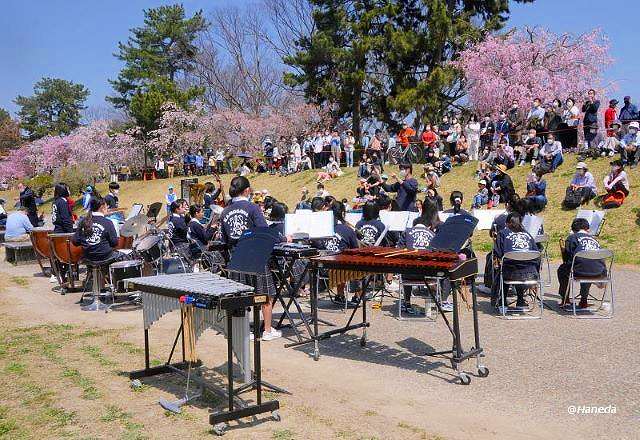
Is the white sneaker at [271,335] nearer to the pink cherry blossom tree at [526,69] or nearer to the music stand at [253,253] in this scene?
the music stand at [253,253]

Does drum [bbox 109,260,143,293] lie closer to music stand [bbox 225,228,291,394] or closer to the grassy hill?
music stand [bbox 225,228,291,394]

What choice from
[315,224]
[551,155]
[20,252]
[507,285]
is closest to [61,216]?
[20,252]

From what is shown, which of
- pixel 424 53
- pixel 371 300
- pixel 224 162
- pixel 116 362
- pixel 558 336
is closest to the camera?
pixel 116 362

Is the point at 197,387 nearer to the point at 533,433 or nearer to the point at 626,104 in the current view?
the point at 533,433

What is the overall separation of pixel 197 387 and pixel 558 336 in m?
4.39

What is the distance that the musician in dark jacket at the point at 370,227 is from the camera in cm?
988

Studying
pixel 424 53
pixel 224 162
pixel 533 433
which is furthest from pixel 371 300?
pixel 224 162

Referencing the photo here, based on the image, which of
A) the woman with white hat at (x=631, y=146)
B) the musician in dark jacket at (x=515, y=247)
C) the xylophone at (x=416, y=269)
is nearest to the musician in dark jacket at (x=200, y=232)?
the xylophone at (x=416, y=269)

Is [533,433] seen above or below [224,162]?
below

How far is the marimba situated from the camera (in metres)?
5.07

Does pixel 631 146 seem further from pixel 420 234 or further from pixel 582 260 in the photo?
pixel 420 234

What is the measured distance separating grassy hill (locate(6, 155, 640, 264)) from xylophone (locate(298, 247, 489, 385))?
8.49 metres

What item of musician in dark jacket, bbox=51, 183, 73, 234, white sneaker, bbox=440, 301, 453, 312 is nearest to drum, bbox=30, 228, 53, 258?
musician in dark jacket, bbox=51, 183, 73, 234

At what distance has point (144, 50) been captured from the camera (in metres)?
49.0
